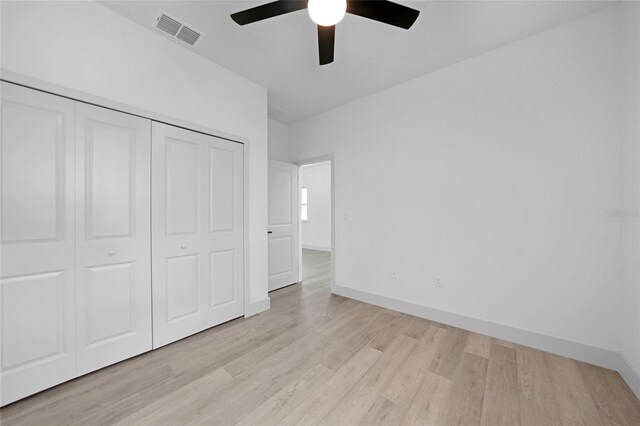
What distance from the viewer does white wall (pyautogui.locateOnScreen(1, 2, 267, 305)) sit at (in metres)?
1.61

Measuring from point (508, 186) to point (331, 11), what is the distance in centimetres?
222

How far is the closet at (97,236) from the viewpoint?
1572mm

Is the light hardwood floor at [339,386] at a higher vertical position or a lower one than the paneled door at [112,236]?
lower

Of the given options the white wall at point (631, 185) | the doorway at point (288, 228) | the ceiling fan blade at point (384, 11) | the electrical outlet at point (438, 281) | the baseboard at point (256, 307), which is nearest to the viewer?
the ceiling fan blade at point (384, 11)

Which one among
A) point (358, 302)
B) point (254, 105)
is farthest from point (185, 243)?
point (358, 302)

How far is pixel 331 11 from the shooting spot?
1.41 m

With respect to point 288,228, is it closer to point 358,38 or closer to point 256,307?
point 256,307

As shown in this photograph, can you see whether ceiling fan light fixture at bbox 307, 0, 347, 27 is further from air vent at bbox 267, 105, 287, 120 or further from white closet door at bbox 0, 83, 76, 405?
air vent at bbox 267, 105, 287, 120

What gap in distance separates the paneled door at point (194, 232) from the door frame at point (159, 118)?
57 millimetres

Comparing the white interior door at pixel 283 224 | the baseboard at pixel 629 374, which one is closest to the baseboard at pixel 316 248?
the white interior door at pixel 283 224

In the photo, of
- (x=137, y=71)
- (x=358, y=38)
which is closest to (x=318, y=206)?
(x=358, y=38)

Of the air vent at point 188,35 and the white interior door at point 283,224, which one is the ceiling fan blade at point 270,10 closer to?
the air vent at point 188,35

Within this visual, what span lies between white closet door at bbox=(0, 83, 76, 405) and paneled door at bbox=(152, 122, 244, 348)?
1.83ft

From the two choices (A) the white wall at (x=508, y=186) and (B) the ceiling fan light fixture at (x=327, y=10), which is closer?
(B) the ceiling fan light fixture at (x=327, y=10)
